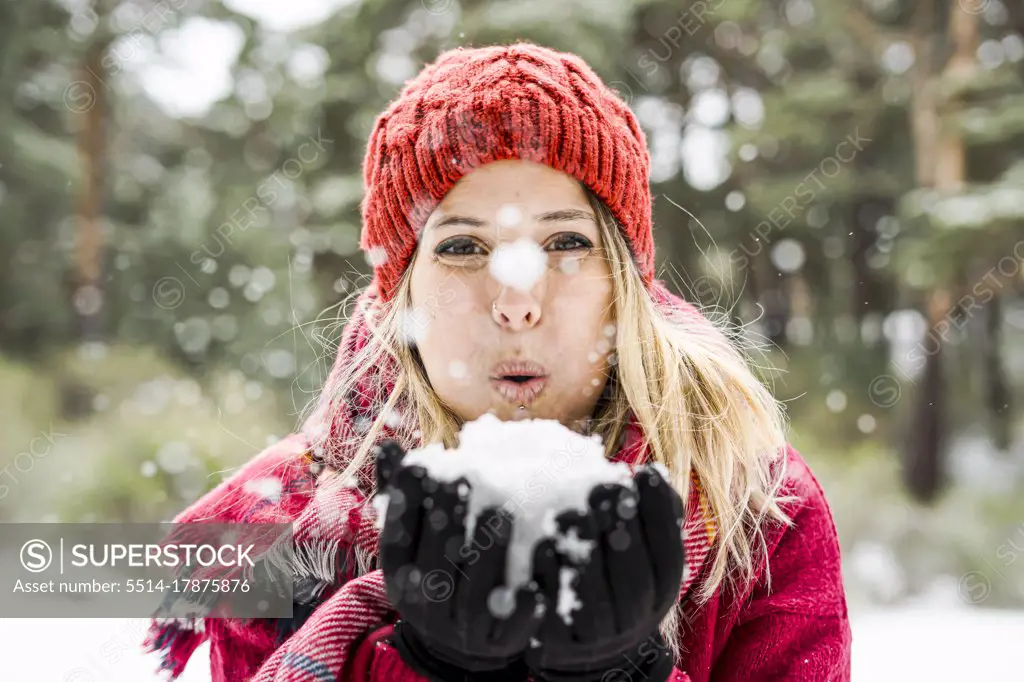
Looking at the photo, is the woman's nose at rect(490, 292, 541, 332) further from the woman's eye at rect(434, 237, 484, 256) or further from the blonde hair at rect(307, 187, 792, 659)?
the blonde hair at rect(307, 187, 792, 659)

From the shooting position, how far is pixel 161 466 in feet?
19.8

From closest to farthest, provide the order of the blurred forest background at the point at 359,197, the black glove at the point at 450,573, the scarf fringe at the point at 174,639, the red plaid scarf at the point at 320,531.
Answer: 1. the black glove at the point at 450,573
2. the red plaid scarf at the point at 320,531
3. the scarf fringe at the point at 174,639
4. the blurred forest background at the point at 359,197

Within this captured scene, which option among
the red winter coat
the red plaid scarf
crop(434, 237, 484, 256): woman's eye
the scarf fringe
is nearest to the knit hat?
crop(434, 237, 484, 256): woman's eye

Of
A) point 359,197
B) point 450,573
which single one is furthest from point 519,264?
point 359,197

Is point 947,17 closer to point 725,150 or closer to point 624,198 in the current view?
point 725,150

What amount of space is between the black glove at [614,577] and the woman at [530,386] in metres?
0.16

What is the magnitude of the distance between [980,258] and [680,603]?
6.72 m

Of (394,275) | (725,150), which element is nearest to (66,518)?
(394,275)

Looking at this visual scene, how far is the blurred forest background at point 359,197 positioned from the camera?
6.41 meters

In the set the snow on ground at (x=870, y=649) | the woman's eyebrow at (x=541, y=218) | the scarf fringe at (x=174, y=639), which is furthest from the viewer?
the snow on ground at (x=870, y=649)

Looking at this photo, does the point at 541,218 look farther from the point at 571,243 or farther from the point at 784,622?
the point at 784,622

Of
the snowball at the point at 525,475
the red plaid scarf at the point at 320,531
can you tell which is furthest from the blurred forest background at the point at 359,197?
the snowball at the point at 525,475

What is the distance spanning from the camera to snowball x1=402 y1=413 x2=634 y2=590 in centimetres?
108

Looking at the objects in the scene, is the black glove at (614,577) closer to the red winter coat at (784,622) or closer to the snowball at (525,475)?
the snowball at (525,475)
